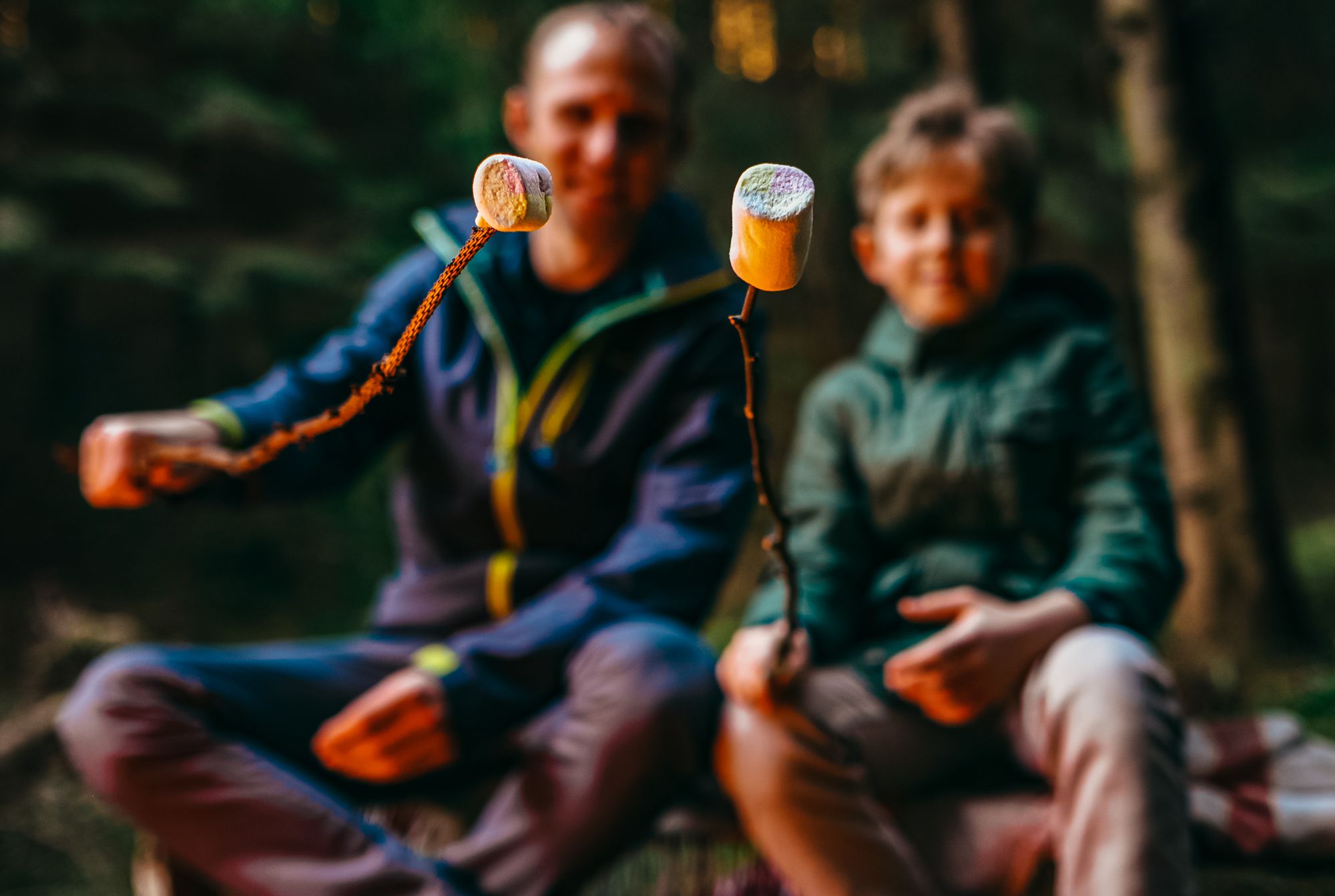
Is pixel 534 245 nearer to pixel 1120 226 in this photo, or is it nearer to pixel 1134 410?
pixel 1134 410

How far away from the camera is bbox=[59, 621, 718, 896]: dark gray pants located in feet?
3.15

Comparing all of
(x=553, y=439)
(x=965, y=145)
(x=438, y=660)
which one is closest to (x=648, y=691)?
(x=438, y=660)

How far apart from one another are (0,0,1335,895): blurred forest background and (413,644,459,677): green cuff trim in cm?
150

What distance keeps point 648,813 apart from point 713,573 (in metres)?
0.28

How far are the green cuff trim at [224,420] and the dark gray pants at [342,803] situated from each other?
229mm

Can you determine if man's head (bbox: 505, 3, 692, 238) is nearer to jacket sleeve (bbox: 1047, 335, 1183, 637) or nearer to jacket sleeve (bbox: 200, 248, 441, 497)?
jacket sleeve (bbox: 200, 248, 441, 497)

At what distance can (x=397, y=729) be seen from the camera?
1.00 m

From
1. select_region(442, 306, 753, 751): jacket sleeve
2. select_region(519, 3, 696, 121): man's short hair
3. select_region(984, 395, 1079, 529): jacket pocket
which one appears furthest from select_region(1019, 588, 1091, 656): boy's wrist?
select_region(519, 3, 696, 121): man's short hair

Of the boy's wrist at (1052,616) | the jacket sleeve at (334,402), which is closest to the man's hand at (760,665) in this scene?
the boy's wrist at (1052,616)

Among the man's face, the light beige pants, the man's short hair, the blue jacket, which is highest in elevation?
the man's short hair

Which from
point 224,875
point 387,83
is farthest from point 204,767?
point 387,83

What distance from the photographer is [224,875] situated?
0.97 metres

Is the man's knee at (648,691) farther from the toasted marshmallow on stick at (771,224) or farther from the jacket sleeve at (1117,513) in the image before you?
the toasted marshmallow on stick at (771,224)

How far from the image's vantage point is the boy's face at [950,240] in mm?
1134
